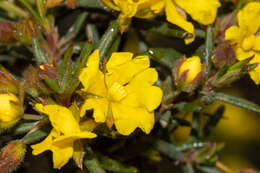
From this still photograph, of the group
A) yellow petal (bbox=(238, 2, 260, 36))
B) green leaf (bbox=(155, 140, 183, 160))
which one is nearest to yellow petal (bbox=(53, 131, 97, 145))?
green leaf (bbox=(155, 140, 183, 160))

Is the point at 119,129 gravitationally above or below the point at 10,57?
below

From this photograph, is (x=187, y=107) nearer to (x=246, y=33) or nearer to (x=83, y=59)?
(x=246, y=33)

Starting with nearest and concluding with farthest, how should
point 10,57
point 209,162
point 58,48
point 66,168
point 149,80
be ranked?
point 149,80 < point 66,168 < point 58,48 < point 209,162 < point 10,57

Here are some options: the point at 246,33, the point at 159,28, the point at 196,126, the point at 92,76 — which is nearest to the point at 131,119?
the point at 92,76

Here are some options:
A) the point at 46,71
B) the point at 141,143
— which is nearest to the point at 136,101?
the point at 46,71

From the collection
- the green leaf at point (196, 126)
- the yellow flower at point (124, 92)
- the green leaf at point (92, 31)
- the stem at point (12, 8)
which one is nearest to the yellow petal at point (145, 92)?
the yellow flower at point (124, 92)

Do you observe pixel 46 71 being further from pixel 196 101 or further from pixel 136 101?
pixel 196 101

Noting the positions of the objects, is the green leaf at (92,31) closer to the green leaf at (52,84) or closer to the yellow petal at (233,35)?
the green leaf at (52,84)

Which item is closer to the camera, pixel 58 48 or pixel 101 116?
pixel 101 116
